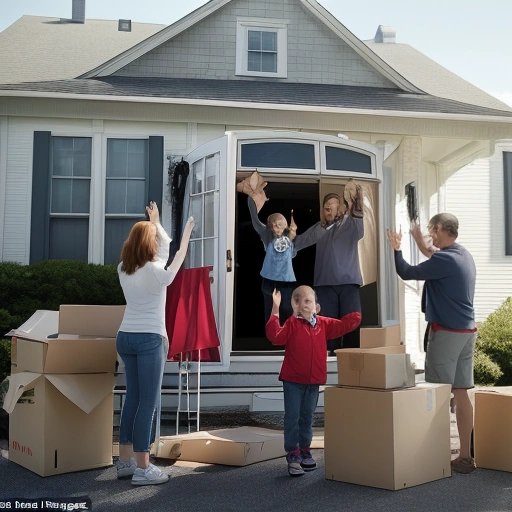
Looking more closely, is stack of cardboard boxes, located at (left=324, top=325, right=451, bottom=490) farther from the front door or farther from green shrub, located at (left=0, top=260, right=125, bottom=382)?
green shrub, located at (left=0, top=260, right=125, bottom=382)

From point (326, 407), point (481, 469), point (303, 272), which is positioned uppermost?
point (303, 272)

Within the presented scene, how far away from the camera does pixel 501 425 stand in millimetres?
5238

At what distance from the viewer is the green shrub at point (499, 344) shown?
33.2 ft

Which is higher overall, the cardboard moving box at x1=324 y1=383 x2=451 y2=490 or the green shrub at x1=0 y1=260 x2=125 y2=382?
the green shrub at x1=0 y1=260 x2=125 y2=382

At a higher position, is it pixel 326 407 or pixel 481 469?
pixel 326 407

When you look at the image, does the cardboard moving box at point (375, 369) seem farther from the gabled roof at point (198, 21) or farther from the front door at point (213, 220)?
the gabled roof at point (198, 21)

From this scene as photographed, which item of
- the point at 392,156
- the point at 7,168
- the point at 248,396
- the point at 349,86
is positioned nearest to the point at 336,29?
the point at 349,86

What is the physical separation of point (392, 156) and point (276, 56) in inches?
91.1

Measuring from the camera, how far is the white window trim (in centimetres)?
1093

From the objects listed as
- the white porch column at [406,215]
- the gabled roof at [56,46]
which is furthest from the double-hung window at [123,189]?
the white porch column at [406,215]

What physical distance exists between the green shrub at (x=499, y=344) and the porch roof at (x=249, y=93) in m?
2.78

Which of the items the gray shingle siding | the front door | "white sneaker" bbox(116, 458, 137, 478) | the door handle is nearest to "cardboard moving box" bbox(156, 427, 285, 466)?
"white sneaker" bbox(116, 458, 137, 478)

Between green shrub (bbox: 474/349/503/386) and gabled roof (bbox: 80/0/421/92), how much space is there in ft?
12.9

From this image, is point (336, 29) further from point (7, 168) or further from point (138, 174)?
point (7, 168)
